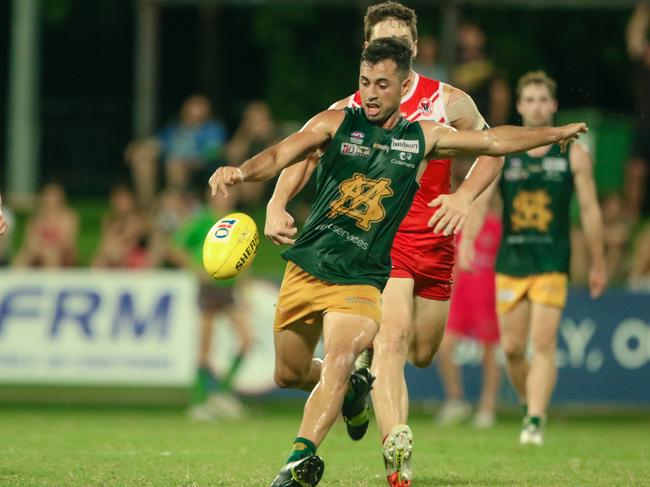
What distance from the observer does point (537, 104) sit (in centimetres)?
1169

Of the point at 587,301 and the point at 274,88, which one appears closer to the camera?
the point at 587,301

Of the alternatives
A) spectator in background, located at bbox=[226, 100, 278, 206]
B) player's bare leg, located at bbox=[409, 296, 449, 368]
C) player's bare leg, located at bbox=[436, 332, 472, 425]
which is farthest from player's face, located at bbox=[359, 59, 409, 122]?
spectator in background, located at bbox=[226, 100, 278, 206]

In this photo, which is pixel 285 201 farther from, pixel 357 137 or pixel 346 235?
pixel 357 137

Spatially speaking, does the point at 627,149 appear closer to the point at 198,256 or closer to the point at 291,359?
the point at 198,256

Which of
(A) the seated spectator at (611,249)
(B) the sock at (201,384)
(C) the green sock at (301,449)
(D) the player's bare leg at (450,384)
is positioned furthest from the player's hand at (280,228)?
(A) the seated spectator at (611,249)

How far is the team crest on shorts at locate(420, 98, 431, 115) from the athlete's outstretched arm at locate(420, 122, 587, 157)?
1.10m

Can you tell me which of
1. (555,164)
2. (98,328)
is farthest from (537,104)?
(98,328)

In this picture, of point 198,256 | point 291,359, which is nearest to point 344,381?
point 291,359

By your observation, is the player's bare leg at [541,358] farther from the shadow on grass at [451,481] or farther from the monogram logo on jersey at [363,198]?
the monogram logo on jersey at [363,198]

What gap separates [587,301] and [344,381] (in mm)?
8264

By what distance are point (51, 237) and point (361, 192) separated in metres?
10.6

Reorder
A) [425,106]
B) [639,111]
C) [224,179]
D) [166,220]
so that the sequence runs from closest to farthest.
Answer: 1. [224,179]
2. [425,106]
3. [166,220]
4. [639,111]

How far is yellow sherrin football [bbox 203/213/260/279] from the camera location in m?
7.97

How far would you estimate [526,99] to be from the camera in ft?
38.5
